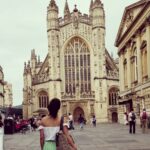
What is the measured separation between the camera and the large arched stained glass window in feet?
251

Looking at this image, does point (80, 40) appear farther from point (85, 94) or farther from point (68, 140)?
point (68, 140)

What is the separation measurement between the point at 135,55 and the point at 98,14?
1269 inches

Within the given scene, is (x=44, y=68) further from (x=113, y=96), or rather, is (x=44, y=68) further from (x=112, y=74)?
(x=113, y=96)

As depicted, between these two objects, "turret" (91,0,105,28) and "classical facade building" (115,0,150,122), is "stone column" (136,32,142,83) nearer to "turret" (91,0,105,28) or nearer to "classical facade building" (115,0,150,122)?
"classical facade building" (115,0,150,122)

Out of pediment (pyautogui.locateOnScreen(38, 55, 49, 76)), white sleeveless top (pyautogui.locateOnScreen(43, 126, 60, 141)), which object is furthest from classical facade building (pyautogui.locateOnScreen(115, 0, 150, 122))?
white sleeveless top (pyautogui.locateOnScreen(43, 126, 60, 141))

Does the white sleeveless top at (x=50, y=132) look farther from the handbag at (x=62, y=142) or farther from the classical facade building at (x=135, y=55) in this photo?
the classical facade building at (x=135, y=55)

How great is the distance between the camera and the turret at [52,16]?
77062 millimetres

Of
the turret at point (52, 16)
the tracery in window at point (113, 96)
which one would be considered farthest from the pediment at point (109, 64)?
the turret at point (52, 16)

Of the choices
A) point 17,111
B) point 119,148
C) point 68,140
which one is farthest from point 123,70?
point 68,140

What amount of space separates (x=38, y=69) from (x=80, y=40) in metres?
13.8

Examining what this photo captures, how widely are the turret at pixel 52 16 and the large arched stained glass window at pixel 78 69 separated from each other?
4403 mm

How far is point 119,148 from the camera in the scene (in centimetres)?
1836

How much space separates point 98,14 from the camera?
3012 inches

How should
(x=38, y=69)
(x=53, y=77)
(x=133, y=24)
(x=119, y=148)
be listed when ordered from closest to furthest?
1. (x=119, y=148)
2. (x=133, y=24)
3. (x=53, y=77)
4. (x=38, y=69)
